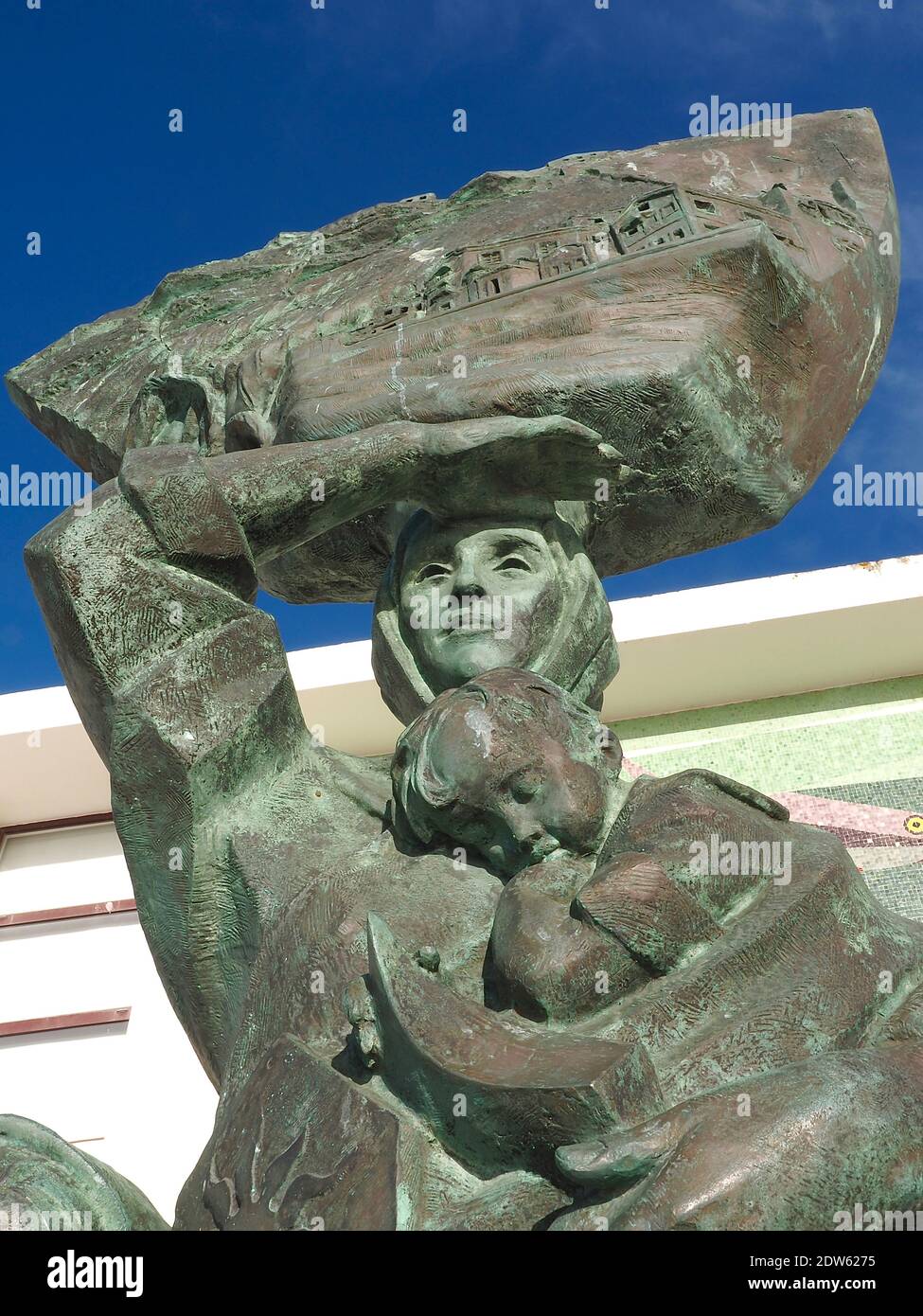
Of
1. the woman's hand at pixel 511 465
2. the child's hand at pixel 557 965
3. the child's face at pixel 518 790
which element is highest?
the woman's hand at pixel 511 465

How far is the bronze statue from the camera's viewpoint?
8.68ft

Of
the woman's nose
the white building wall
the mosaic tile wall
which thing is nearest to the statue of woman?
the woman's nose

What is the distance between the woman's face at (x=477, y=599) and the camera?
3604 mm

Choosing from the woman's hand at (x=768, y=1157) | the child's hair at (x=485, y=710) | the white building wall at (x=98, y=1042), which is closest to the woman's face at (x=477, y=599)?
the child's hair at (x=485, y=710)

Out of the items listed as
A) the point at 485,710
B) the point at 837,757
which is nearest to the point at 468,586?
the point at 485,710

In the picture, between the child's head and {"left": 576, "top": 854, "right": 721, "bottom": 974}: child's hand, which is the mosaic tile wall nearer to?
the child's head

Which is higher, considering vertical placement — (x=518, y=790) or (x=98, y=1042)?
(x=518, y=790)

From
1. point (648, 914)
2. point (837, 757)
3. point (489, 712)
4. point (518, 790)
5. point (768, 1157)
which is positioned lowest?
point (768, 1157)

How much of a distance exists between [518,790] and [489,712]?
0.17m

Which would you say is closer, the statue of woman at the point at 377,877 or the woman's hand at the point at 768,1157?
the woman's hand at the point at 768,1157

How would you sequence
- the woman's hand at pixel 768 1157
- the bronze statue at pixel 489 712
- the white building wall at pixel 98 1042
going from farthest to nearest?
1. the white building wall at pixel 98 1042
2. the bronze statue at pixel 489 712
3. the woman's hand at pixel 768 1157

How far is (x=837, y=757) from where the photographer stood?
9.12 meters

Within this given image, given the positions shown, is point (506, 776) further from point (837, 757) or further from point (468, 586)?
point (837, 757)

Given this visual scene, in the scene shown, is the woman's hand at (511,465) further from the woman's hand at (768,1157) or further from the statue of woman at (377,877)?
the woman's hand at (768,1157)
